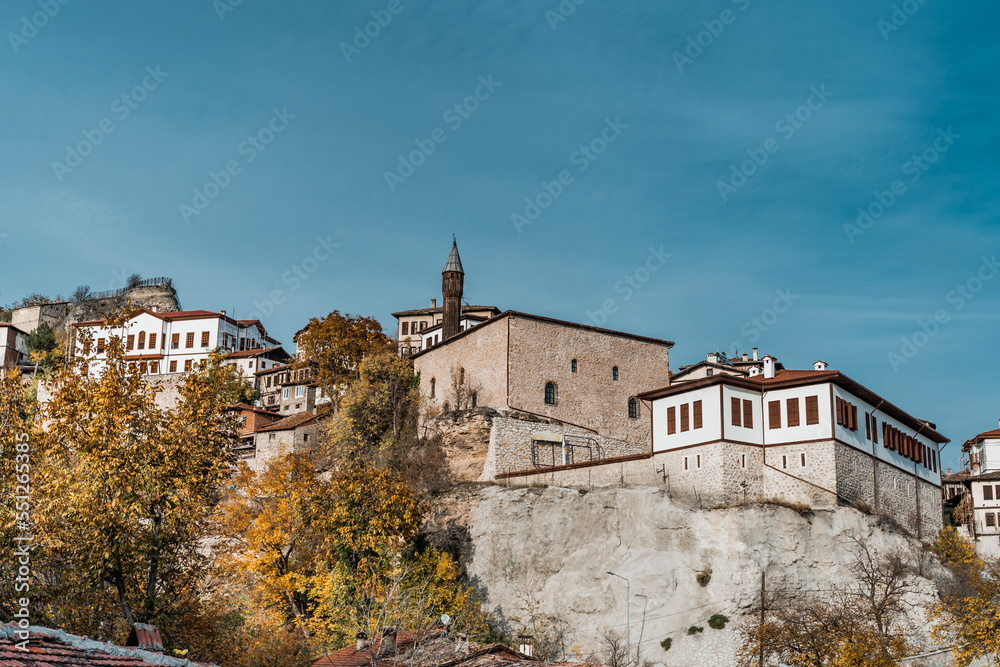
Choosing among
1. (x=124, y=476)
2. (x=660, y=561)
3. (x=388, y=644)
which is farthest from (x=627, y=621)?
(x=124, y=476)

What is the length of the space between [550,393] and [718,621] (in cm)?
1728

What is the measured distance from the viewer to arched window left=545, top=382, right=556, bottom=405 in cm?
5253

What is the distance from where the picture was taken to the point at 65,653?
12.5 metres

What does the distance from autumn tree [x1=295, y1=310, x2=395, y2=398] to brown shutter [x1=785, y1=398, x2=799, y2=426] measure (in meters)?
27.7

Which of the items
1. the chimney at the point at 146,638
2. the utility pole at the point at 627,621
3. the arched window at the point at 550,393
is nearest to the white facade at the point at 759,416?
the utility pole at the point at 627,621

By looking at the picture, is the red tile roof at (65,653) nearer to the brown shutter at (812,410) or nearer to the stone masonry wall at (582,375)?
the brown shutter at (812,410)

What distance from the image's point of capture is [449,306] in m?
64.8

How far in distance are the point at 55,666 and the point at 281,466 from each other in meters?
33.7

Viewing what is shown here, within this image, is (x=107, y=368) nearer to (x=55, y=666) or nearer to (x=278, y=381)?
(x=55, y=666)

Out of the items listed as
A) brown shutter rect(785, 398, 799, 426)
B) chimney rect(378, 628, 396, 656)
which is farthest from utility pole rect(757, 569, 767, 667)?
chimney rect(378, 628, 396, 656)

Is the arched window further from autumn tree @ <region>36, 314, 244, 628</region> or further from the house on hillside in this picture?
autumn tree @ <region>36, 314, 244, 628</region>

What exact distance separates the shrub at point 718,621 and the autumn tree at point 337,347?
29098 millimetres

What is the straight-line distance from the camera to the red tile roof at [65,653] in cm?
1191

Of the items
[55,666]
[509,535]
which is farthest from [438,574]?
[55,666]
